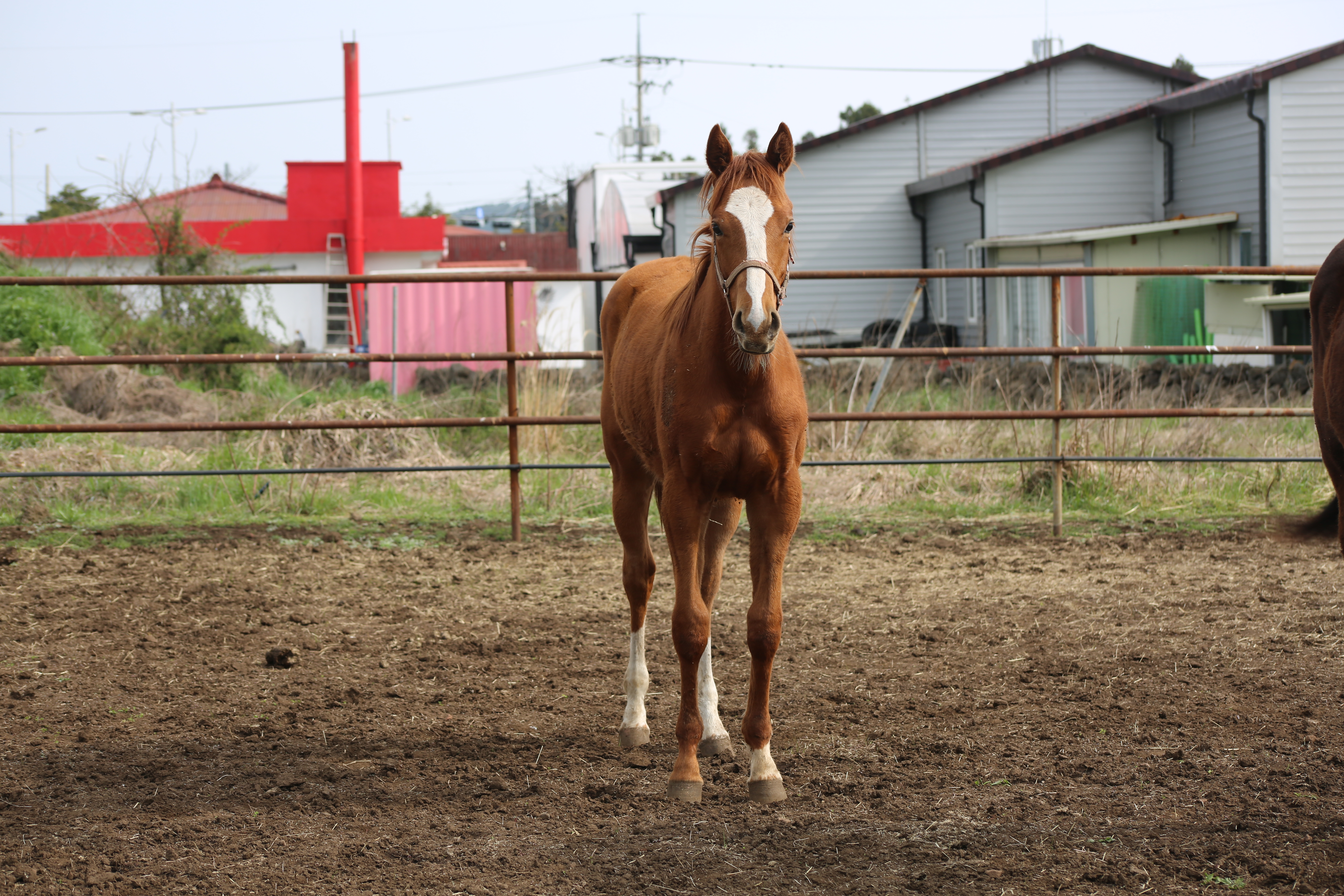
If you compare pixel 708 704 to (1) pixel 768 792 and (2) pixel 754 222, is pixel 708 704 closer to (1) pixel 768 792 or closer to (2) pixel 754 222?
(1) pixel 768 792

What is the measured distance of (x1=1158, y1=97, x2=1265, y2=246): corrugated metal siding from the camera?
15.0 meters

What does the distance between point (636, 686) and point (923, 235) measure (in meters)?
18.3

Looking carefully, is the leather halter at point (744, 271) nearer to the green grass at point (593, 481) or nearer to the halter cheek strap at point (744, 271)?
the halter cheek strap at point (744, 271)

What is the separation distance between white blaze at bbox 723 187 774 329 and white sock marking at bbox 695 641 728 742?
49.5 inches

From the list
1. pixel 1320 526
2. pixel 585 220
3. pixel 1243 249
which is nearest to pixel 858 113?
pixel 585 220

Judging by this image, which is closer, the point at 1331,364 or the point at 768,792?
the point at 768,792

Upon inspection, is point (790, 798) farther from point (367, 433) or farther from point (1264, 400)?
point (1264, 400)

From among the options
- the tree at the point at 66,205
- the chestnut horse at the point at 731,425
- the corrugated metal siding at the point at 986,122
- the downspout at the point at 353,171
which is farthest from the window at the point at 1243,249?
the tree at the point at 66,205

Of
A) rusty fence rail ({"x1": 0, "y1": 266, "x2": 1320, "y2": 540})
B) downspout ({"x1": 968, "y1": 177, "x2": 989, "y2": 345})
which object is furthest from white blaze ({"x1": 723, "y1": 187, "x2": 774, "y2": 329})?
downspout ({"x1": 968, "y1": 177, "x2": 989, "y2": 345})

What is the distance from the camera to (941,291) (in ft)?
64.8

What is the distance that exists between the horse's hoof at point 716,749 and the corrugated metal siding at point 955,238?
15504 mm

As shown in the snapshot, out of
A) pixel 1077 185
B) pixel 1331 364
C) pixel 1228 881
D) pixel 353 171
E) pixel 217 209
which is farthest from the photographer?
pixel 217 209

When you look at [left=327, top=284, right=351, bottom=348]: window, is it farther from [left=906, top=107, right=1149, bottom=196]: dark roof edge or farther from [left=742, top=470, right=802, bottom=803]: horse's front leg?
[left=742, top=470, right=802, bottom=803]: horse's front leg

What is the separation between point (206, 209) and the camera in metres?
Result: 37.4
